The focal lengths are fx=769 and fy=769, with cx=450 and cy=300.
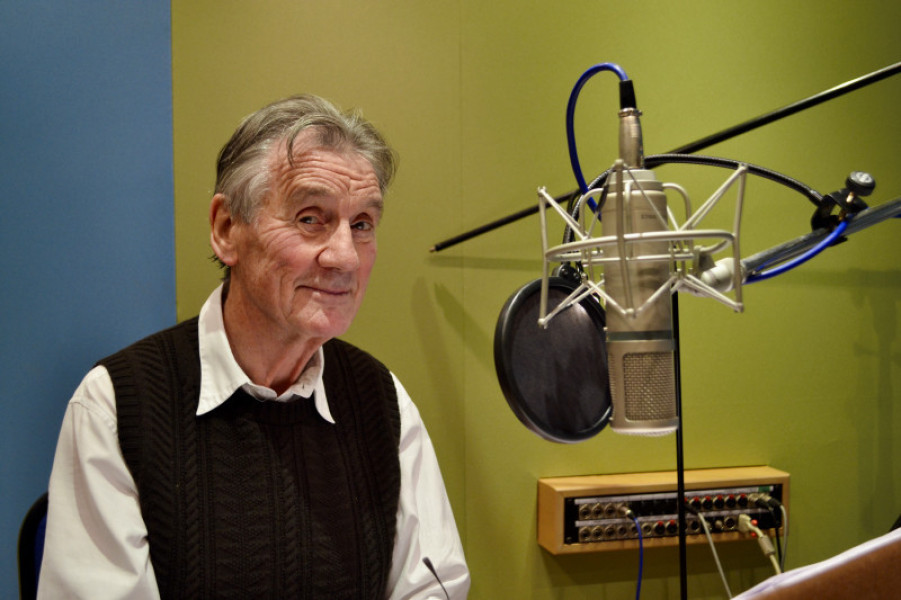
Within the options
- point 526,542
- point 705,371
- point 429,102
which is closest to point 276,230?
point 429,102

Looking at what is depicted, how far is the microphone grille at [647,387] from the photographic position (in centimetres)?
73

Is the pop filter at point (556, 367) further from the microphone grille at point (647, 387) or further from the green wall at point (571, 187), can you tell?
the green wall at point (571, 187)

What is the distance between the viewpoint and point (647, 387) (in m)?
0.74

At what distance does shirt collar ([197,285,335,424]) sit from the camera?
125cm

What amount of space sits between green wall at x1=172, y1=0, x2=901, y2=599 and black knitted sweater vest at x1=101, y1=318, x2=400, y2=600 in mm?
507

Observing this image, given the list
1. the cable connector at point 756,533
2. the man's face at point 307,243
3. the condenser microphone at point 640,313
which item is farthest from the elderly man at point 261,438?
the cable connector at point 756,533

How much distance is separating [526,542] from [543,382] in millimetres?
928

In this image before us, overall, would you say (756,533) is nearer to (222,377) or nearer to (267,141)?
(222,377)

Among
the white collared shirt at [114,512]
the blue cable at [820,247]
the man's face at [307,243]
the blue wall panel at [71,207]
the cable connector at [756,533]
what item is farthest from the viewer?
the cable connector at [756,533]

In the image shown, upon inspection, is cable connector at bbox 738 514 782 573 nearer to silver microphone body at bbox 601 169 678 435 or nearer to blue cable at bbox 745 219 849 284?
blue cable at bbox 745 219 849 284

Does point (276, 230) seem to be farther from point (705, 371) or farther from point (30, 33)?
point (705, 371)

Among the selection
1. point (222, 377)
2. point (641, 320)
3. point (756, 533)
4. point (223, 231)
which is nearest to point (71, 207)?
point (223, 231)

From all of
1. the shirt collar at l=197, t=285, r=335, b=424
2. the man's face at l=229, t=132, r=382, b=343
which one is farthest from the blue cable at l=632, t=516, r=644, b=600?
the man's face at l=229, t=132, r=382, b=343

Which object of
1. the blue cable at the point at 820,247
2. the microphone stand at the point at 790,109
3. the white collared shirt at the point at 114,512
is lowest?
the white collared shirt at the point at 114,512
